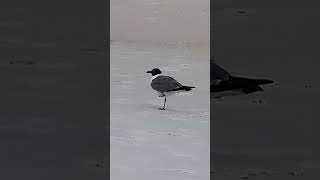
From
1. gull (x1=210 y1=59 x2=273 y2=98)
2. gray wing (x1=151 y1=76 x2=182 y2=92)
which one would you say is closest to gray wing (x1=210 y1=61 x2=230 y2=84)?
gull (x1=210 y1=59 x2=273 y2=98)

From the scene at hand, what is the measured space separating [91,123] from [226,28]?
0.51 metres

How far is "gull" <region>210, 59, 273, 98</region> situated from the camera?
164cm

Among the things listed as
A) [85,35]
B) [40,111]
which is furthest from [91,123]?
[85,35]

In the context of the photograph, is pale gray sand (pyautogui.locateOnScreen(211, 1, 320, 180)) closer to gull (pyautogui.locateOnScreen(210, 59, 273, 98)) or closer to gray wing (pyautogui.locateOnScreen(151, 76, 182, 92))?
gull (pyautogui.locateOnScreen(210, 59, 273, 98))

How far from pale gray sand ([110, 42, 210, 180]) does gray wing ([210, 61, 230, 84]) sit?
0.08 metres

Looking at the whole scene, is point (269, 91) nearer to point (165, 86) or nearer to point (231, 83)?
point (231, 83)

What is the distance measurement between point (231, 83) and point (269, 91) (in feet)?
0.37

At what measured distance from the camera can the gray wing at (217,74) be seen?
1643 millimetres

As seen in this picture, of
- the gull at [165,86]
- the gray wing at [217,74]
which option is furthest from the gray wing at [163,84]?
the gray wing at [217,74]

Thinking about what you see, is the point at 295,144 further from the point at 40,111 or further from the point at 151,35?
the point at 40,111

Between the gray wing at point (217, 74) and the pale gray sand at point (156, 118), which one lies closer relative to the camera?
the pale gray sand at point (156, 118)

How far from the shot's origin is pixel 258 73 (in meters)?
1.65

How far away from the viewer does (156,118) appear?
1.67 meters

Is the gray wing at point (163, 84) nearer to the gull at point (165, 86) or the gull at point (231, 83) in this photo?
the gull at point (165, 86)
